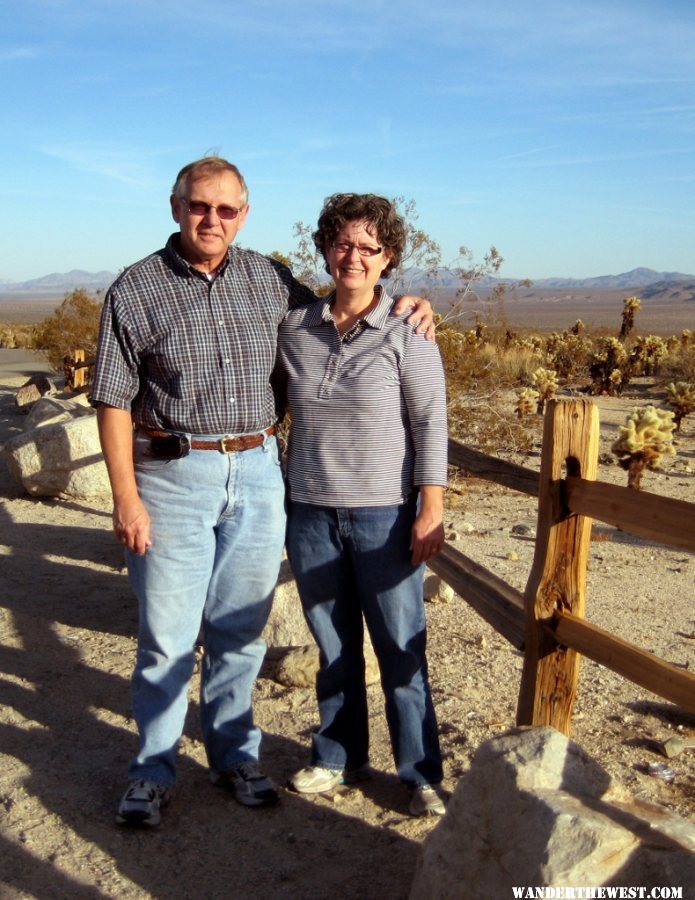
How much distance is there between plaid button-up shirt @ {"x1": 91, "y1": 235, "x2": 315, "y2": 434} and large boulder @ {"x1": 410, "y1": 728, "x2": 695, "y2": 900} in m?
1.41

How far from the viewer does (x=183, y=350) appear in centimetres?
334

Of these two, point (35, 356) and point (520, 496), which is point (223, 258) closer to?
point (520, 496)

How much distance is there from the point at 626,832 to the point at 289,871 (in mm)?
1337

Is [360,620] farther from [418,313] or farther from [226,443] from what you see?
[418,313]

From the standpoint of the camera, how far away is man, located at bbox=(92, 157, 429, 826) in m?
3.33

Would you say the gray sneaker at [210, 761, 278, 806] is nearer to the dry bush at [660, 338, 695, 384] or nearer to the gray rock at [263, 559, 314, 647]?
the gray rock at [263, 559, 314, 647]

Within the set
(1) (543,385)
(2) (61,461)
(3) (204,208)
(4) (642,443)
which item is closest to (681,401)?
(1) (543,385)

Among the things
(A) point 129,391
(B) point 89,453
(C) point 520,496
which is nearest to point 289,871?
(A) point 129,391

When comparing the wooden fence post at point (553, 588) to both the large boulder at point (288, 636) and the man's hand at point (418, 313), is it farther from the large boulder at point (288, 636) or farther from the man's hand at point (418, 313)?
the large boulder at point (288, 636)

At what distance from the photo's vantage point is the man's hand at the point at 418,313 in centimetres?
335

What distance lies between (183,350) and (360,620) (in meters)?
1.15

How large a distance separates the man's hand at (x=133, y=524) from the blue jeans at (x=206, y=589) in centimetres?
5

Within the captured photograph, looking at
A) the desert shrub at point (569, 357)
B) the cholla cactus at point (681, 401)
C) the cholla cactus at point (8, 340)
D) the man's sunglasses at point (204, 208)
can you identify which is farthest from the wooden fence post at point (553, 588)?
the cholla cactus at point (8, 340)

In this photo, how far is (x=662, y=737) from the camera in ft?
14.2
